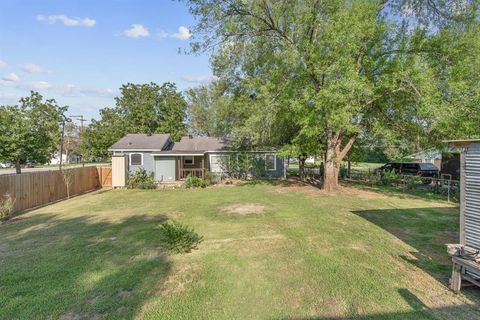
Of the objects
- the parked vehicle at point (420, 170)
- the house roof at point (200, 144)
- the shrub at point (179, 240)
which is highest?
the house roof at point (200, 144)

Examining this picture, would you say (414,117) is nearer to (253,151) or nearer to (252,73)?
(252,73)

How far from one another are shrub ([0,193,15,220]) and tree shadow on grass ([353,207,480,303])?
40.3 ft

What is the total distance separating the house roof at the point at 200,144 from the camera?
22422 mm

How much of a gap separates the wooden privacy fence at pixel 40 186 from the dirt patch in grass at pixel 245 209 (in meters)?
8.32

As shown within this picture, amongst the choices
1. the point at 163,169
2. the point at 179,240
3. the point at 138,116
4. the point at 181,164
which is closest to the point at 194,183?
the point at 163,169

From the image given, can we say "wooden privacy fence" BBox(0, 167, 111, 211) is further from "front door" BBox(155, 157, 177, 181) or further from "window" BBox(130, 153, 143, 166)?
"front door" BBox(155, 157, 177, 181)

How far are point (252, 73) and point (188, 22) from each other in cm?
474

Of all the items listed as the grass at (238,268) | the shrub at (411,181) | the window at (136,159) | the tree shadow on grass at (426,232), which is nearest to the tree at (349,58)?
the shrub at (411,181)

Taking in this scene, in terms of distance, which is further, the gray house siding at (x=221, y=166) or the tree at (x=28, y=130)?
the gray house siding at (x=221, y=166)

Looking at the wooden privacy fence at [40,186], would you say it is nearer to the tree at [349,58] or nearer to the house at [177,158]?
the house at [177,158]

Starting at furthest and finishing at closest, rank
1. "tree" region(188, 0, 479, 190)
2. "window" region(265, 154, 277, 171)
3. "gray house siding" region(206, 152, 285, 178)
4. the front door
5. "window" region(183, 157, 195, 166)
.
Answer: "window" region(183, 157, 195, 166) < "window" region(265, 154, 277, 171) < "gray house siding" region(206, 152, 285, 178) < the front door < "tree" region(188, 0, 479, 190)

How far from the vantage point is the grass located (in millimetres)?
3713

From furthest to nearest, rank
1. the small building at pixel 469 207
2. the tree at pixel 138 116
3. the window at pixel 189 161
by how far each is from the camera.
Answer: the tree at pixel 138 116 < the window at pixel 189 161 < the small building at pixel 469 207

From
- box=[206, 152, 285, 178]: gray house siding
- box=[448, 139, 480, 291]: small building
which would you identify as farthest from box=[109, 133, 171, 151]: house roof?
box=[448, 139, 480, 291]: small building
